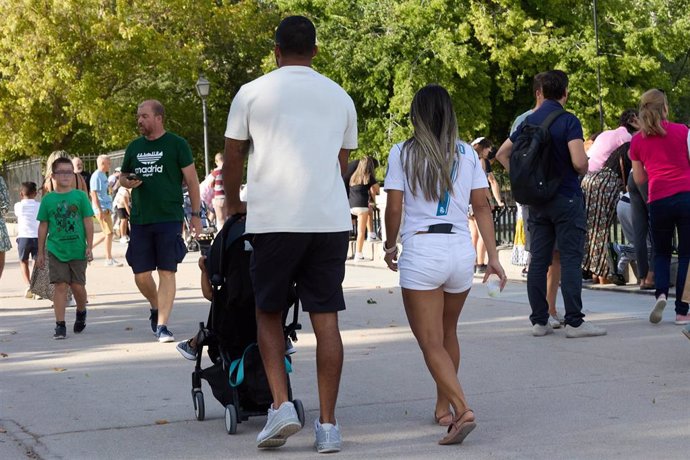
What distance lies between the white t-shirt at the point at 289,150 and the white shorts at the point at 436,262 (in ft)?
1.57

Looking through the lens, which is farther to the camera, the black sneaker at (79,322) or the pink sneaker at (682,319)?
the black sneaker at (79,322)

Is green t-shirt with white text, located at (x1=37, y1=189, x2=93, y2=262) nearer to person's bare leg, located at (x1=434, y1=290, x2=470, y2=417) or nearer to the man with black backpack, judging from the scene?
the man with black backpack

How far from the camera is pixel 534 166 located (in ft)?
31.4

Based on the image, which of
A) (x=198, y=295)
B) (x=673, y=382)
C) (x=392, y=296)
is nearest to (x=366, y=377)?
(x=673, y=382)

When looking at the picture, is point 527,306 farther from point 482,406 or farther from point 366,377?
point 482,406

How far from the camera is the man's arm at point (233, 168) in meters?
6.05

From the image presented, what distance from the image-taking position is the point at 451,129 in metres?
6.39

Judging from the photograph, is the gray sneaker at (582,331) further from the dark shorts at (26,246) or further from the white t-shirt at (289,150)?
the dark shorts at (26,246)

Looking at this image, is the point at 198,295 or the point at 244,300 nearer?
the point at 244,300

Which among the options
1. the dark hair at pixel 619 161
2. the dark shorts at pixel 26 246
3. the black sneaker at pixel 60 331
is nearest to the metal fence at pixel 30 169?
the dark shorts at pixel 26 246

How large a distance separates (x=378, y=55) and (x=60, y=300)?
102 feet

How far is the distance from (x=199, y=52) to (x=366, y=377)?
116 feet

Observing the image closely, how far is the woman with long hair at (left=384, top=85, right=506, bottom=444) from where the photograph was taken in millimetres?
6305

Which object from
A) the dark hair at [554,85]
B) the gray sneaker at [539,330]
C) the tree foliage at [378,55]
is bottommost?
the gray sneaker at [539,330]
